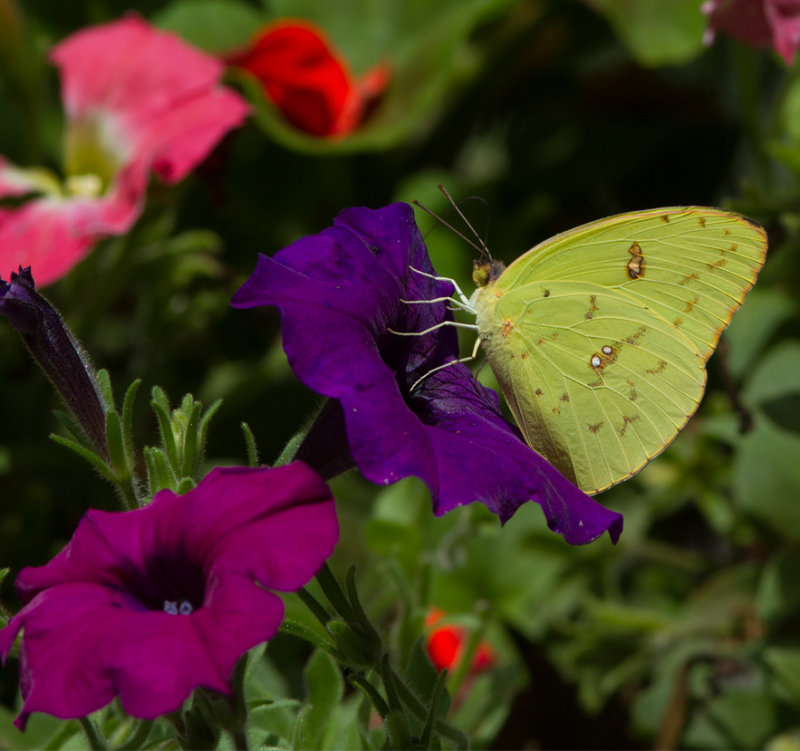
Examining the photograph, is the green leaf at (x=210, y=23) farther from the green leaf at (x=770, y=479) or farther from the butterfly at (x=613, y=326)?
the green leaf at (x=770, y=479)

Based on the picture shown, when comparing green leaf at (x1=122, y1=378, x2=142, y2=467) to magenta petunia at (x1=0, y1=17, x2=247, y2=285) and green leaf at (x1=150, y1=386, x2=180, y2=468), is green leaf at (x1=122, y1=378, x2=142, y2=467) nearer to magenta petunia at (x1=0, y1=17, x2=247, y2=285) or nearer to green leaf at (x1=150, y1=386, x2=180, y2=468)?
green leaf at (x1=150, y1=386, x2=180, y2=468)

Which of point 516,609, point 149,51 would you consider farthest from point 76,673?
point 149,51

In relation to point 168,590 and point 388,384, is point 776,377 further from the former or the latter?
point 168,590

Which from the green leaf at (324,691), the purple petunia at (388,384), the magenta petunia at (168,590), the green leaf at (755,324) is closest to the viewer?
the magenta petunia at (168,590)

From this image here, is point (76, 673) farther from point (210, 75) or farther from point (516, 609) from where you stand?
point (210, 75)

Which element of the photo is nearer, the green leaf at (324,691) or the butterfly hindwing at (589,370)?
the green leaf at (324,691)

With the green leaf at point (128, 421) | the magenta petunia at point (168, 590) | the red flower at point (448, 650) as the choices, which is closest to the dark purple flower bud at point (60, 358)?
the green leaf at point (128, 421)

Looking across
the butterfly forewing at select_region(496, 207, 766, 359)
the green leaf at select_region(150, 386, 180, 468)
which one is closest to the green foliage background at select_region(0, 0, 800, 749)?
the butterfly forewing at select_region(496, 207, 766, 359)

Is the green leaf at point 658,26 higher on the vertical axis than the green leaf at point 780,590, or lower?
higher
